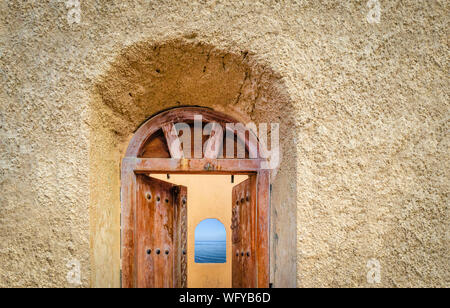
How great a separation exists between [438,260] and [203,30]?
1766 mm

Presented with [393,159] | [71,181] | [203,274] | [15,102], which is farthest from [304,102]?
[203,274]

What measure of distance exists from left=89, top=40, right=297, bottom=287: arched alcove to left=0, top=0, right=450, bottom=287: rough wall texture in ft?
0.05

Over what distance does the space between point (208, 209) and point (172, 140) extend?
4461mm

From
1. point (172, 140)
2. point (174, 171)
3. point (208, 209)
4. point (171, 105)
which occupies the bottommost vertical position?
point (208, 209)

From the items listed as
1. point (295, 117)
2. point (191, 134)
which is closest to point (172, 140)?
point (191, 134)

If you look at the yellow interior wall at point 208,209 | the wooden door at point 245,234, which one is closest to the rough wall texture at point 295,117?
the wooden door at point 245,234

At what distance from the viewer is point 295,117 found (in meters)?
1.45

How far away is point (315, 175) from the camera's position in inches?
56.8

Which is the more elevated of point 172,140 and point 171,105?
point 171,105

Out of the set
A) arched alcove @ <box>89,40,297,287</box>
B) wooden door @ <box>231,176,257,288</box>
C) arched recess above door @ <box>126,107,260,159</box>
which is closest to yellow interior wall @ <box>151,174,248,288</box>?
wooden door @ <box>231,176,257,288</box>

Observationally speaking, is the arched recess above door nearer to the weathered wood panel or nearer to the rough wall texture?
the weathered wood panel

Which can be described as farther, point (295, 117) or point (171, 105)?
point (171, 105)

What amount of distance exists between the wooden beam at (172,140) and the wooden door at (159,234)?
0.89 ft

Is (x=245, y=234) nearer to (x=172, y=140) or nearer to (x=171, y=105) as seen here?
(x=172, y=140)
